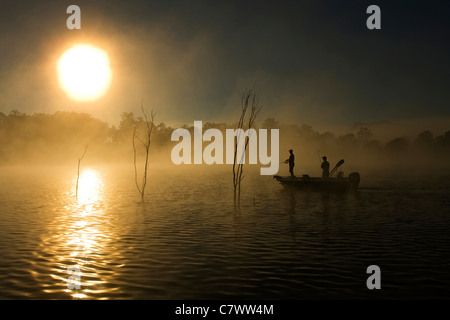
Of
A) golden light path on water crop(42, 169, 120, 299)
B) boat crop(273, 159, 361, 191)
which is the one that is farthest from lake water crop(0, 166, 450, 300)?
boat crop(273, 159, 361, 191)

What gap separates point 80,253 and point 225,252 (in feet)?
17.3

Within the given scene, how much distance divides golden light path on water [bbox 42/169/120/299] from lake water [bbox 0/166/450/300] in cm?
5

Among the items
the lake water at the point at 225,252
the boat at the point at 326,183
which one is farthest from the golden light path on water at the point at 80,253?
the boat at the point at 326,183

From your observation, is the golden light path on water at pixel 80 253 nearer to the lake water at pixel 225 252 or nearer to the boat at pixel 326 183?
the lake water at pixel 225 252

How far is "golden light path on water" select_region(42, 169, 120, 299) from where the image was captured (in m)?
10.3

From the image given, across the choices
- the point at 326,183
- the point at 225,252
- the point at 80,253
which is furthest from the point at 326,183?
the point at 80,253

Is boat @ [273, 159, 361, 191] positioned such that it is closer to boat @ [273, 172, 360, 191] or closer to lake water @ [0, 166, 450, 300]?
boat @ [273, 172, 360, 191]

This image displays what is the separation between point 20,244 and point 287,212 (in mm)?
15144

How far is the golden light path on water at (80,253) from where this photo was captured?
10.3 m

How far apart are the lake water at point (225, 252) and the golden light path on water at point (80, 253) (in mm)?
47

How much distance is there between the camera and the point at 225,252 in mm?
14359
